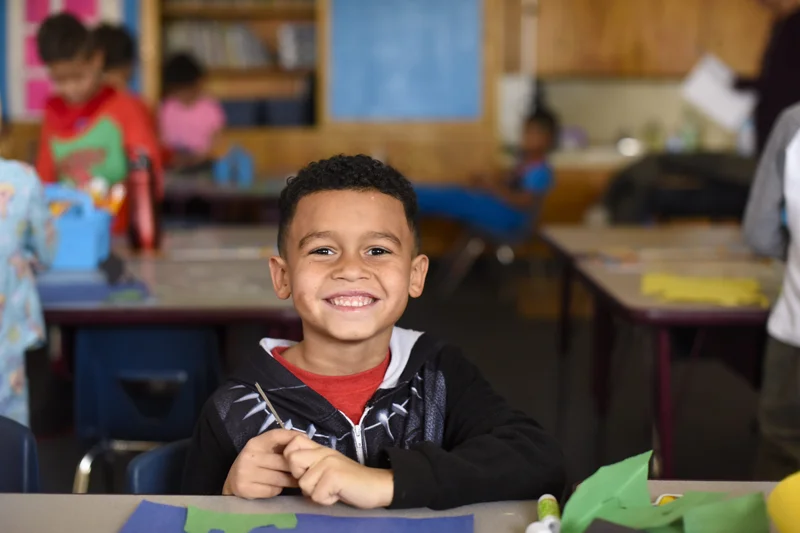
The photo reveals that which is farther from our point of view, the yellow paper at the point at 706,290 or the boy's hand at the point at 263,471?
the yellow paper at the point at 706,290

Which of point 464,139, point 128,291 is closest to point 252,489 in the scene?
point 128,291

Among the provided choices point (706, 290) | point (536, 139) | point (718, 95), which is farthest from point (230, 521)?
point (536, 139)

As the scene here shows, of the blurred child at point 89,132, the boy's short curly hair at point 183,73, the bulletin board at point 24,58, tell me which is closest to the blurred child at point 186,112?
the boy's short curly hair at point 183,73

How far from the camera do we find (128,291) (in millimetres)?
2275

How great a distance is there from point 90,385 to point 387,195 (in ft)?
3.49

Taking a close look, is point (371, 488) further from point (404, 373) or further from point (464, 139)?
point (464, 139)

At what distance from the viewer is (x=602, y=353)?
10.5 ft

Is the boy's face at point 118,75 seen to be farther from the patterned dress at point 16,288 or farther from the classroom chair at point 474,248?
the patterned dress at point 16,288

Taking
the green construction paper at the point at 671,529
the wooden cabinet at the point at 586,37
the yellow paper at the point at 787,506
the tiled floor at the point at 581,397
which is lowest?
the tiled floor at the point at 581,397

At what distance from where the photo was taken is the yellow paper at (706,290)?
2.27 meters

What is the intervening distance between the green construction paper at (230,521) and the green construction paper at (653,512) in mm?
326

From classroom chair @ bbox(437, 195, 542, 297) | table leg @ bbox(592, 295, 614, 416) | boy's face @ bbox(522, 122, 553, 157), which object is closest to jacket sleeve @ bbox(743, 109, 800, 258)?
table leg @ bbox(592, 295, 614, 416)

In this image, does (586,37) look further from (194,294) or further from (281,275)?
(281,275)

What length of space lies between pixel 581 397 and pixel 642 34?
12.4 feet
